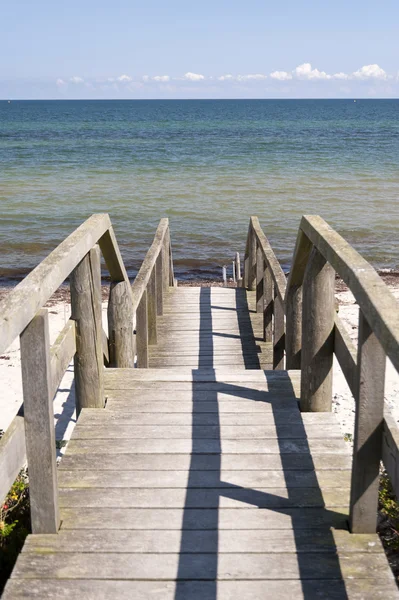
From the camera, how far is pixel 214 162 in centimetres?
3847

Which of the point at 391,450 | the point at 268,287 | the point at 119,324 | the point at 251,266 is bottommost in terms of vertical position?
the point at 251,266

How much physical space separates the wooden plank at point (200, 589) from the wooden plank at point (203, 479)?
0.60 m

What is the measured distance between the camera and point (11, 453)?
2.17m

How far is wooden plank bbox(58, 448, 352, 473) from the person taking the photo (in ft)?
9.70

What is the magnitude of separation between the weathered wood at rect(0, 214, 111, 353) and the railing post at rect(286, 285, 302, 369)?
57.4 inches

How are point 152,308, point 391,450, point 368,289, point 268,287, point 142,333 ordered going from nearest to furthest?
1. point 368,289
2. point 391,450
3. point 142,333
4. point 152,308
5. point 268,287

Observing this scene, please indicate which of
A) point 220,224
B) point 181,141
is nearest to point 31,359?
point 220,224

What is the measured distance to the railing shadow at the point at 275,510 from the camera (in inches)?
88.3

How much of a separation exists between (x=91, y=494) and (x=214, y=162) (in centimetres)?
3675

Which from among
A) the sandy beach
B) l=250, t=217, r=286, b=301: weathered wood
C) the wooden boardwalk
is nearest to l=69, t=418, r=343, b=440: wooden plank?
the wooden boardwalk

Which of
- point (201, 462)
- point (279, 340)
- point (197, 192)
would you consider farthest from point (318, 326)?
point (197, 192)

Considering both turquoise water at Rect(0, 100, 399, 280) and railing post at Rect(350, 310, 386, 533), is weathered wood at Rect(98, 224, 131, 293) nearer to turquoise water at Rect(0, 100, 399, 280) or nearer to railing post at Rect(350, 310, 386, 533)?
railing post at Rect(350, 310, 386, 533)

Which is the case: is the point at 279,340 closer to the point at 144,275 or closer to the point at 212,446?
the point at 144,275

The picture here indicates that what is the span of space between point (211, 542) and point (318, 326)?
122cm
